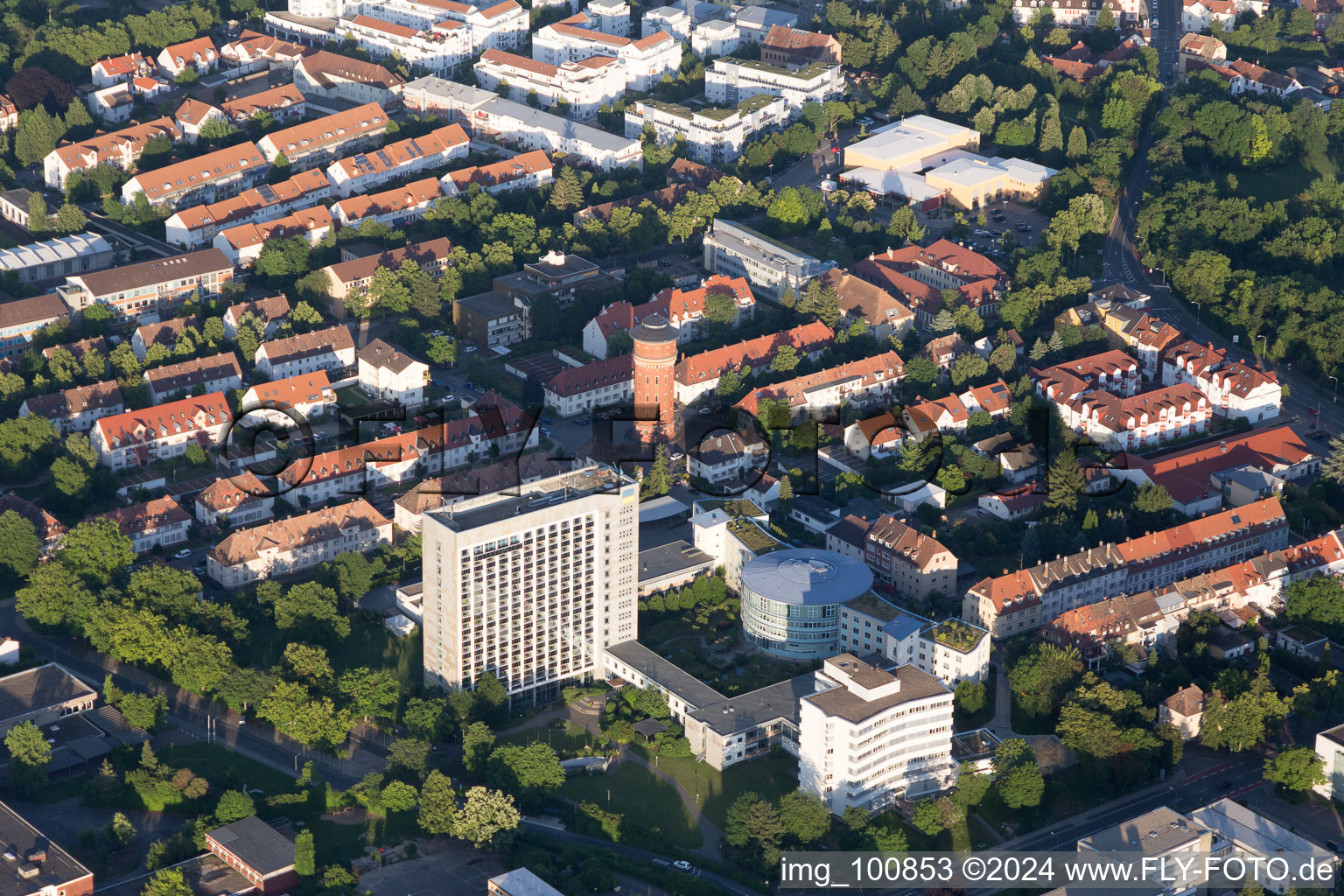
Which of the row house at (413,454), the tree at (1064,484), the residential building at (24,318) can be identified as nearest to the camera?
the tree at (1064,484)

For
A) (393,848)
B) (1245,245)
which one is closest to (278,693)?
(393,848)

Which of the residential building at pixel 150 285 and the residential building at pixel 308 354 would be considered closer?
the residential building at pixel 308 354

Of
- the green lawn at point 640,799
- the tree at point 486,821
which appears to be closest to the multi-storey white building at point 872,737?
the green lawn at point 640,799

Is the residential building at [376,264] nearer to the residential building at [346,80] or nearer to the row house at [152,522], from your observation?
the row house at [152,522]

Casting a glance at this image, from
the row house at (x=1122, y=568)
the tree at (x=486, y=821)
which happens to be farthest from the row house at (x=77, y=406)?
the row house at (x=1122, y=568)

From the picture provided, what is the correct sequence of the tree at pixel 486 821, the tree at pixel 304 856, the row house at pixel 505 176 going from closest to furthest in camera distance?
the tree at pixel 304 856 → the tree at pixel 486 821 → the row house at pixel 505 176

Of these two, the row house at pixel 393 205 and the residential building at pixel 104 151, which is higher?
the residential building at pixel 104 151

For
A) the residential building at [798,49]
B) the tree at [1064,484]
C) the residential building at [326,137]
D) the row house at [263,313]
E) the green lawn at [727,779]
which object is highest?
the residential building at [798,49]

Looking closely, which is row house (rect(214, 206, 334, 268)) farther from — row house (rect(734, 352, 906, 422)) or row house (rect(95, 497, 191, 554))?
row house (rect(734, 352, 906, 422))
